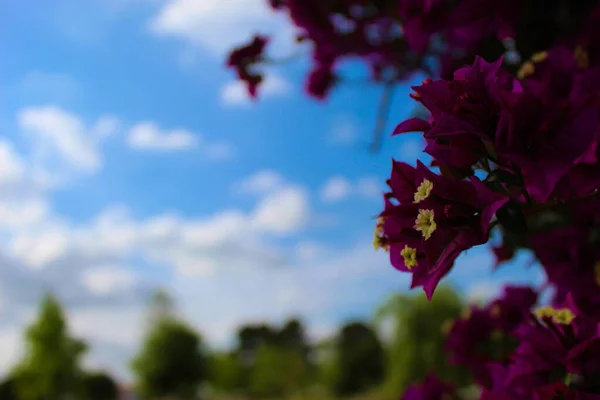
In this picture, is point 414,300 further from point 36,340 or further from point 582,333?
point 582,333

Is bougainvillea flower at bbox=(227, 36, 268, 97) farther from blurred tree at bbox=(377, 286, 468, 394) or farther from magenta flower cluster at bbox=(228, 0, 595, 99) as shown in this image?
blurred tree at bbox=(377, 286, 468, 394)

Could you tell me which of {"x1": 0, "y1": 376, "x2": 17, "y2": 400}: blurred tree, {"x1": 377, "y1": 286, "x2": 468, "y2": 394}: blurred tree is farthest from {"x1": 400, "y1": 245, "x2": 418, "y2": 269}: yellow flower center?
{"x1": 0, "y1": 376, "x2": 17, "y2": 400}: blurred tree

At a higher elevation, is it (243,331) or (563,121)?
(243,331)

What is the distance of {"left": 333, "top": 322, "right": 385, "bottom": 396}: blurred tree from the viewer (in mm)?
14711

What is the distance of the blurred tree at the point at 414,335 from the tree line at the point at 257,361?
2 cm

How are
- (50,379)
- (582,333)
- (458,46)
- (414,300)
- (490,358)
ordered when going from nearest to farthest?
(582,333)
(490,358)
(458,46)
(414,300)
(50,379)

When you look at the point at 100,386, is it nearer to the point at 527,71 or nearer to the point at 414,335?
the point at 414,335

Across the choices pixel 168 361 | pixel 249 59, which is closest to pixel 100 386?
pixel 168 361

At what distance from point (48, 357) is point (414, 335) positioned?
6.79 m

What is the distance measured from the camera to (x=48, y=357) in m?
11.8

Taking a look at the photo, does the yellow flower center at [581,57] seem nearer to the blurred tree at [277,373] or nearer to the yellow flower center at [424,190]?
the yellow flower center at [424,190]

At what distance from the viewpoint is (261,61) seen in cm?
171

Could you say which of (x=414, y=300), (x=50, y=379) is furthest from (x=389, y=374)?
(x=50, y=379)

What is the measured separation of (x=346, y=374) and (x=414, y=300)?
A: 15.9 feet
